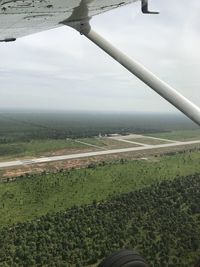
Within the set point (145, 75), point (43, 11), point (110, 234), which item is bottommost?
point (110, 234)

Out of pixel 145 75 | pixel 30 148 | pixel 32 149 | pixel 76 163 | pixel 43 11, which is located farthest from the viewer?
pixel 30 148

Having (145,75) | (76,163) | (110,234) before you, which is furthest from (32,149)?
(145,75)

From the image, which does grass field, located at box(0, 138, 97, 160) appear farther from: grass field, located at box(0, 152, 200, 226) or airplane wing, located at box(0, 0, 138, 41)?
airplane wing, located at box(0, 0, 138, 41)

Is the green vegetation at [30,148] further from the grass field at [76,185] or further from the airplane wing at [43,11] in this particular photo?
the airplane wing at [43,11]

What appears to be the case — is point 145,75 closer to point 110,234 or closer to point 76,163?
point 110,234

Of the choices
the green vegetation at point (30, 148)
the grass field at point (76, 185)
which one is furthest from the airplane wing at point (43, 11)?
the green vegetation at point (30, 148)

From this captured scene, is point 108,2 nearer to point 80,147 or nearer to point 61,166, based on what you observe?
point 61,166

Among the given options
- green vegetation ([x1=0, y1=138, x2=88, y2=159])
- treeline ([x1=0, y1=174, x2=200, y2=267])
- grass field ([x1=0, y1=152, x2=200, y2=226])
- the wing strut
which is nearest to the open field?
green vegetation ([x1=0, y1=138, x2=88, y2=159])
